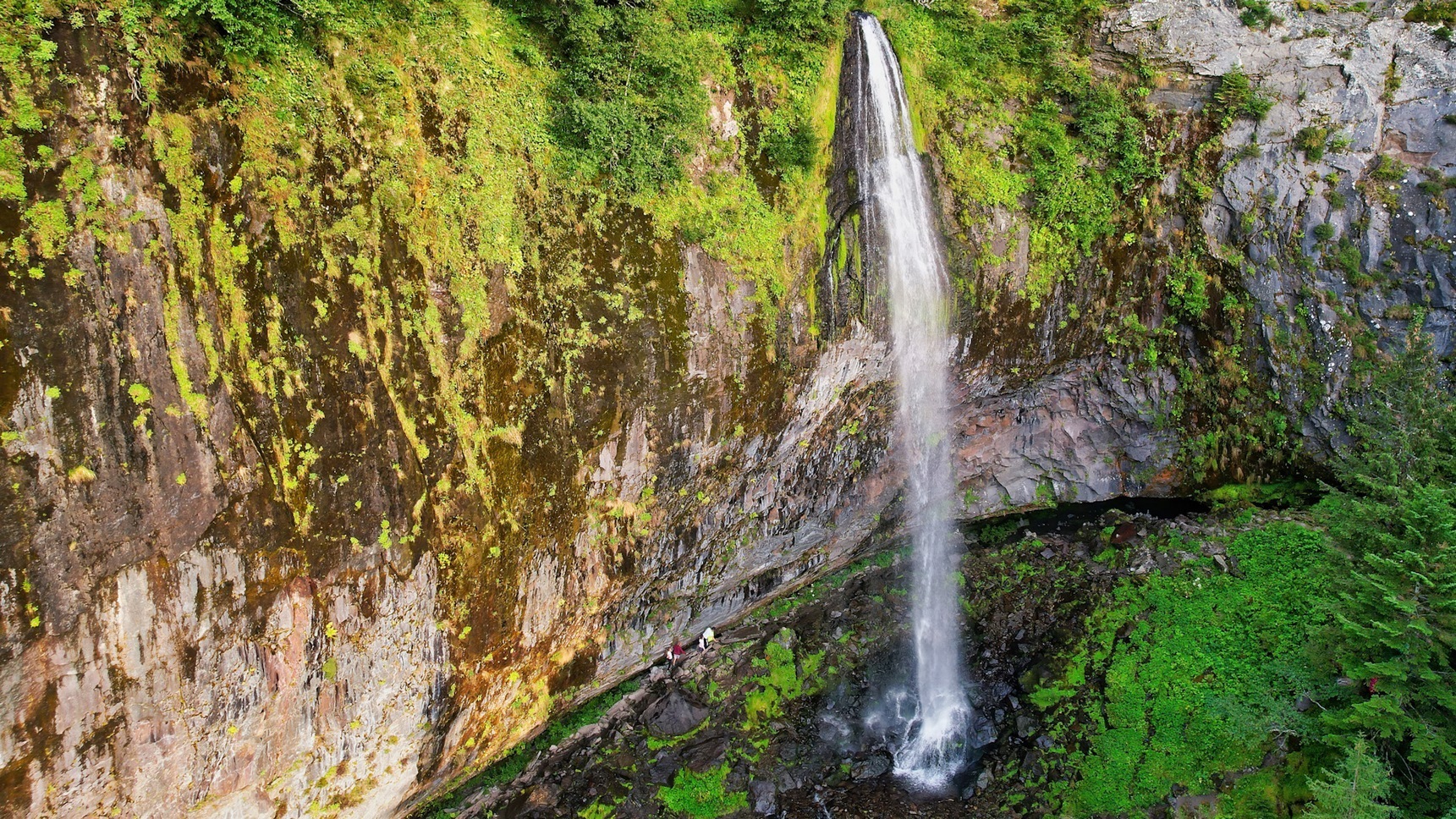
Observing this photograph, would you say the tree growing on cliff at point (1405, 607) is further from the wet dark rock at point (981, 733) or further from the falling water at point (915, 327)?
the falling water at point (915, 327)

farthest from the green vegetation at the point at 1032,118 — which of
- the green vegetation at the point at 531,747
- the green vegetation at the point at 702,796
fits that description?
the green vegetation at the point at 531,747

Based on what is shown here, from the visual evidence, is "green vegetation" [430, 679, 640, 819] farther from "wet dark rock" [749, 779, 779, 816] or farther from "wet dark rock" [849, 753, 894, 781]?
"wet dark rock" [849, 753, 894, 781]

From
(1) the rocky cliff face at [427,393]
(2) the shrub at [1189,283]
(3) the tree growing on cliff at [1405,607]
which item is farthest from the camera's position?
(2) the shrub at [1189,283]

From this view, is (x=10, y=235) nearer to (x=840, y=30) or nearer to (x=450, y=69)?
(x=450, y=69)

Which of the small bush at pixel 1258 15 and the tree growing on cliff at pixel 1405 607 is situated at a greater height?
the small bush at pixel 1258 15

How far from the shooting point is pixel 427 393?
24.5 ft

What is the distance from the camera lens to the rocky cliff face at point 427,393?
547cm

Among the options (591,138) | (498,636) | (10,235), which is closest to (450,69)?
(591,138)

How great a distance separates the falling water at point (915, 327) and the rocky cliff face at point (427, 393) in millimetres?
574

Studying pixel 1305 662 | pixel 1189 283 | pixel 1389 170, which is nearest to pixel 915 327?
pixel 1189 283

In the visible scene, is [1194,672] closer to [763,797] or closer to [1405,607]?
[1405,607]

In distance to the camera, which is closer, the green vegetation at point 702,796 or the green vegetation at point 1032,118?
the green vegetation at point 702,796

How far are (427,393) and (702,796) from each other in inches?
266

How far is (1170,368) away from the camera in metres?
13.5
